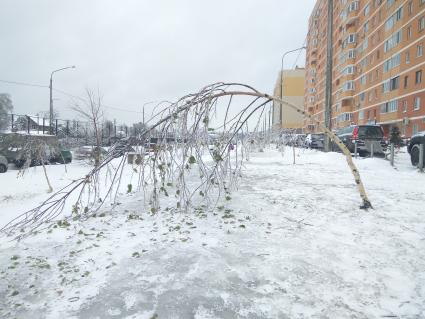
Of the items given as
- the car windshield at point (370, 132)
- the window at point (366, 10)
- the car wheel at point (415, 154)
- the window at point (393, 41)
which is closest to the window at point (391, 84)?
the window at point (393, 41)

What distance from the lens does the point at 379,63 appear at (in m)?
38.8

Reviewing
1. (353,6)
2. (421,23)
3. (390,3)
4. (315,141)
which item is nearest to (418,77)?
(421,23)

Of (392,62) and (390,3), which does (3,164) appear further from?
(390,3)

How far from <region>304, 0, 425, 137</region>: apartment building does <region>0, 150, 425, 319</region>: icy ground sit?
538 inches

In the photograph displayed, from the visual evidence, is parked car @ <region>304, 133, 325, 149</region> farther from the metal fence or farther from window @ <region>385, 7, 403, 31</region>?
window @ <region>385, 7, 403, 31</region>

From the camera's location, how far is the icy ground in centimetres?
265

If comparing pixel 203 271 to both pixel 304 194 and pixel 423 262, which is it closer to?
pixel 423 262

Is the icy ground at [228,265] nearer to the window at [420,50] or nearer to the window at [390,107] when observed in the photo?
the window at [420,50]

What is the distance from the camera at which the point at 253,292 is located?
9.29 feet

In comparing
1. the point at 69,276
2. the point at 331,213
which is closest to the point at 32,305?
the point at 69,276

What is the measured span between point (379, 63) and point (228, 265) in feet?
139

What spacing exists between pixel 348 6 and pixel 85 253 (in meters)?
55.0

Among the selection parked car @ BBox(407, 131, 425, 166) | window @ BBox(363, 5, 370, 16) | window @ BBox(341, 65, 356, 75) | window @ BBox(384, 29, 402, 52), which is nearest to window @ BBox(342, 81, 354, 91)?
window @ BBox(341, 65, 356, 75)

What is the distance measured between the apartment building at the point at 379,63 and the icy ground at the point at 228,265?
13.7 m
